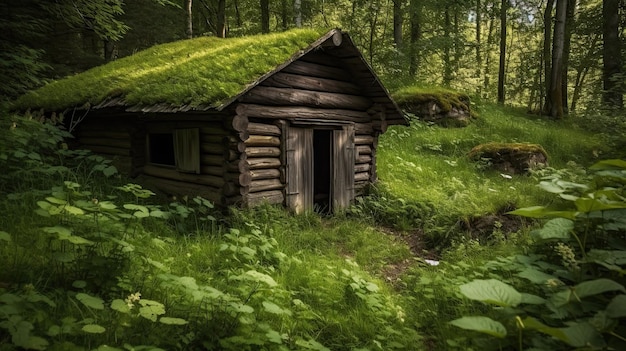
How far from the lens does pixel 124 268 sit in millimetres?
3758

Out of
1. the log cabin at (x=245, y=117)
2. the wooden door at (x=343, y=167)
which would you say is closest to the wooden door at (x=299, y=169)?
the log cabin at (x=245, y=117)

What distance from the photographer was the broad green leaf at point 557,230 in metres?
2.79

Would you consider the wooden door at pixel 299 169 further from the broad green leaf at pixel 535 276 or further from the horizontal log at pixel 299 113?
the broad green leaf at pixel 535 276

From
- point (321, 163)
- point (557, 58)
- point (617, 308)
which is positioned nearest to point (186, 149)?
point (321, 163)

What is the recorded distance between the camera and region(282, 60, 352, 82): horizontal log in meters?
7.95

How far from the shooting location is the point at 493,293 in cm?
234

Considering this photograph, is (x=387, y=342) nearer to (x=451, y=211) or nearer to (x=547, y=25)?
(x=451, y=211)

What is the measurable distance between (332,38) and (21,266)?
6.37 metres

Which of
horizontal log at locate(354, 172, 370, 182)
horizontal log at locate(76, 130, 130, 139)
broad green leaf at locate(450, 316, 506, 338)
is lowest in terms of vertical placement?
horizontal log at locate(354, 172, 370, 182)

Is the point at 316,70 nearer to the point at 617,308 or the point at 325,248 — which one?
the point at 325,248

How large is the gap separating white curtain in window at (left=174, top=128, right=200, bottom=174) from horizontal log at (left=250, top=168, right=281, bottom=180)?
121cm

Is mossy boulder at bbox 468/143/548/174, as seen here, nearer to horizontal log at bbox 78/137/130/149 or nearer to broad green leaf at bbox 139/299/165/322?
horizontal log at bbox 78/137/130/149

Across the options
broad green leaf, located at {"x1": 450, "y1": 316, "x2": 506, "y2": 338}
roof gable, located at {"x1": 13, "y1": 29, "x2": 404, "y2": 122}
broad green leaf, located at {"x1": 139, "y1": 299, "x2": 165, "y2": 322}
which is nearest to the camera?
broad green leaf, located at {"x1": 450, "y1": 316, "x2": 506, "y2": 338}

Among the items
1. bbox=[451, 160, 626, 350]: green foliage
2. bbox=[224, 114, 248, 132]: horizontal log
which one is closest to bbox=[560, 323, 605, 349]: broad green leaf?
bbox=[451, 160, 626, 350]: green foliage
